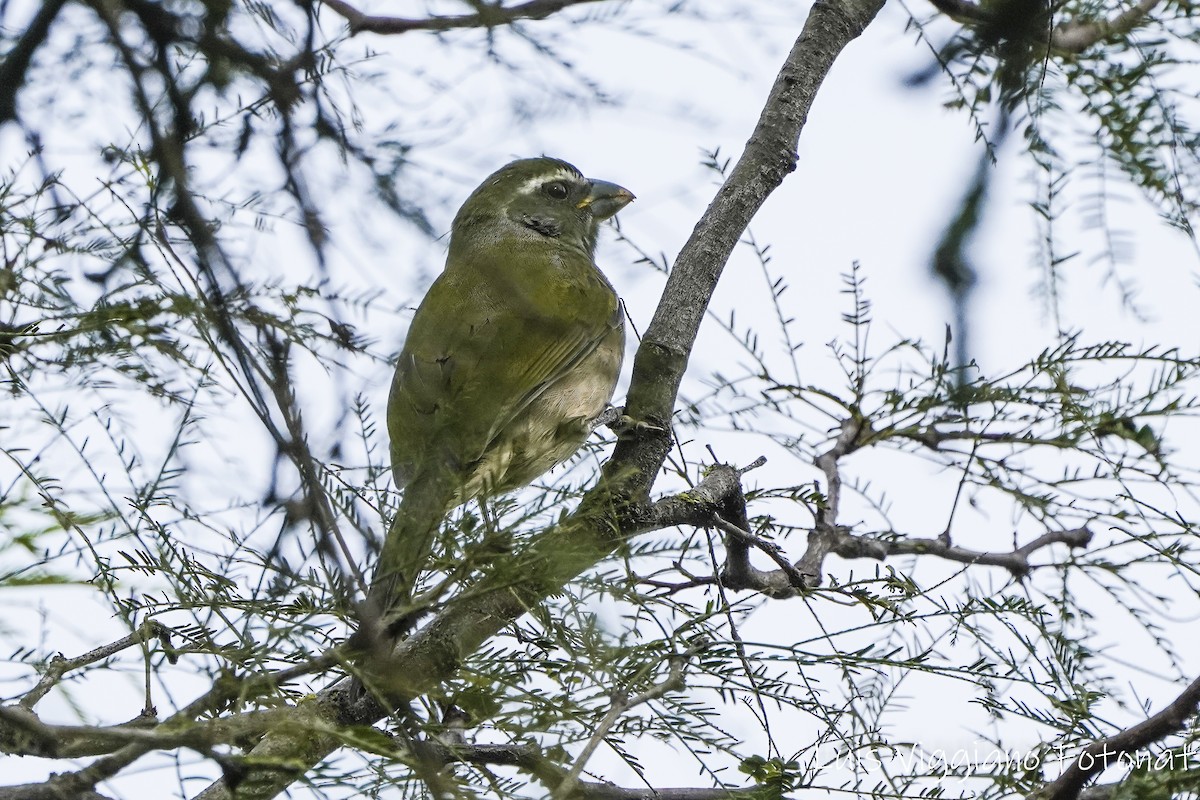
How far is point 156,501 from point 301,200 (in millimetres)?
2081

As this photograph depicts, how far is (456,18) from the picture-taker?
6.97 feet

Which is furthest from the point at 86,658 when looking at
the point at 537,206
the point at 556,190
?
the point at 556,190

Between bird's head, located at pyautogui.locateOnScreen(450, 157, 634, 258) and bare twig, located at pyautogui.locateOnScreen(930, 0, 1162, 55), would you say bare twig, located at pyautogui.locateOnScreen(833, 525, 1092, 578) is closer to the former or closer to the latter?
bare twig, located at pyautogui.locateOnScreen(930, 0, 1162, 55)

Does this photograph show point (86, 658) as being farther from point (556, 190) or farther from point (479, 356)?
point (556, 190)

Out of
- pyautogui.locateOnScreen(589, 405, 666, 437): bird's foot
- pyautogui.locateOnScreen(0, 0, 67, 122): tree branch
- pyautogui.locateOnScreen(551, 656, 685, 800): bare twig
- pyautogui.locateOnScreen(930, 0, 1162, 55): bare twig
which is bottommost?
pyautogui.locateOnScreen(551, 656, 685, 800): bare twig

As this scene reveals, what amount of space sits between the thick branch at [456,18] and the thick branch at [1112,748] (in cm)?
227

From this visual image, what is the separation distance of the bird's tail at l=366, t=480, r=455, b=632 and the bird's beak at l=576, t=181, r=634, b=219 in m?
3.61

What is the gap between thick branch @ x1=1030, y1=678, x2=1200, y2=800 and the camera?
9.68 ft

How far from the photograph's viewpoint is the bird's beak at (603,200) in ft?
20.9

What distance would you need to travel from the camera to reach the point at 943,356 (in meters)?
3.92

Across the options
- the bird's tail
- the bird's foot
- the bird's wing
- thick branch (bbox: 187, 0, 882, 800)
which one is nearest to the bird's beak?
the bird's wing

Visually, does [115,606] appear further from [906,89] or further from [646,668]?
[906,89]

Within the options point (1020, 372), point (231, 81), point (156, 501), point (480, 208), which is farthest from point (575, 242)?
point (231, 81)

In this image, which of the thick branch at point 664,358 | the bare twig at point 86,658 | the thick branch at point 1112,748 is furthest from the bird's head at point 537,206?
the thick branch at point 1112,748
